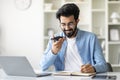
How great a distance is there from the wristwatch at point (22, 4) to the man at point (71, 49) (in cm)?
287

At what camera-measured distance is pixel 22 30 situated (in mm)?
5414

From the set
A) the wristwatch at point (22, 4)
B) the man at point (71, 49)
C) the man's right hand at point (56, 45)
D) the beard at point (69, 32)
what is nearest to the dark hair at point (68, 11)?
the man at point (71, 49)

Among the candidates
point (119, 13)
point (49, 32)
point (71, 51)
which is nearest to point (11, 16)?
point (49, 32)

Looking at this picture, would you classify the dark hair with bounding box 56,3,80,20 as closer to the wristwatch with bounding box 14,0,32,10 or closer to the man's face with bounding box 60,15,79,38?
the man's face with bounding box 60,15,79,38

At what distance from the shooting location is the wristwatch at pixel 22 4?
17.6ft

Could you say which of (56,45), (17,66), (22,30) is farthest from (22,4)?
(17,66)

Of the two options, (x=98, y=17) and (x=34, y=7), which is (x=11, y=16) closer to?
(x=34, y=7)

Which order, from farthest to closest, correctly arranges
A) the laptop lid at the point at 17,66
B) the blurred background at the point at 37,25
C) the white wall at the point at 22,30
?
the white wall at the point at 22,30
the blurred background at the point at 37,25
the laptop lid at the point at 17,66

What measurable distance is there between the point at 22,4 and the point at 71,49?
3013 millimetres

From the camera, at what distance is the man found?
2.46m

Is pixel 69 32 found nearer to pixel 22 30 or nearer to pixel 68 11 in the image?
pixel 68 11

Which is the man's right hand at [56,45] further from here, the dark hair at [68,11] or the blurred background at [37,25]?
the blurred background at [37,25]

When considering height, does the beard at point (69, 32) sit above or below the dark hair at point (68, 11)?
below

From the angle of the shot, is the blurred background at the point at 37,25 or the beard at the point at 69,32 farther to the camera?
the blurred background at the point at 37,25
